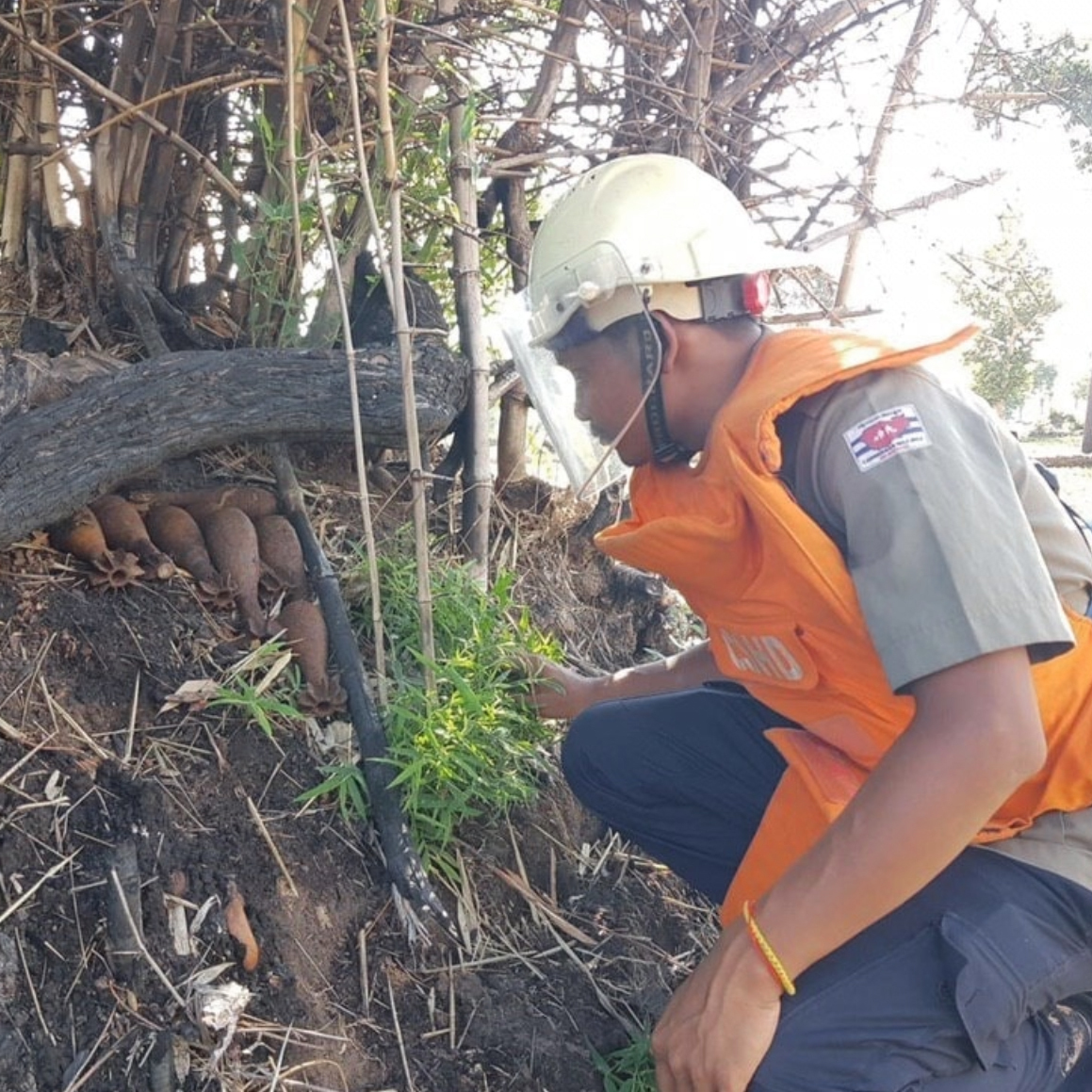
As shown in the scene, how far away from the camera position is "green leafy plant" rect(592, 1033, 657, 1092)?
7.43ft

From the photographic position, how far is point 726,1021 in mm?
1650

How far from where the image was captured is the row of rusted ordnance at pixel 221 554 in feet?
8.51

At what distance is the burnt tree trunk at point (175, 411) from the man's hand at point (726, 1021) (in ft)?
5.06

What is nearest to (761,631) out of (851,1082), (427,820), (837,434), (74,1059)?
(837,434)

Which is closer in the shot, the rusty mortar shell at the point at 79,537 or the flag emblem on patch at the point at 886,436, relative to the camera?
the flag emblem on patch at the point at 886,436

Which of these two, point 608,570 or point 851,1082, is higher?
point 608,570

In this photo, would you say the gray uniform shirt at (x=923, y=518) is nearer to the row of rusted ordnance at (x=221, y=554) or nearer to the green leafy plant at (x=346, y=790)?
the green leafy plant at (x=346, y=790)

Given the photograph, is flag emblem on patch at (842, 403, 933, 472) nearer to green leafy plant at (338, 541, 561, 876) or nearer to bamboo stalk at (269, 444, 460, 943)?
green leafy plant at (338, 541, 561, 876)

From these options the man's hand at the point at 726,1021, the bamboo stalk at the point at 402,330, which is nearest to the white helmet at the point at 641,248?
the bamboo stalk at the point at 402,330

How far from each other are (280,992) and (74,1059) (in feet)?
1.12

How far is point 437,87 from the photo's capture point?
3.46 meters

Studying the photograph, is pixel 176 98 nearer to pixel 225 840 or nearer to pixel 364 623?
pixel 364 623

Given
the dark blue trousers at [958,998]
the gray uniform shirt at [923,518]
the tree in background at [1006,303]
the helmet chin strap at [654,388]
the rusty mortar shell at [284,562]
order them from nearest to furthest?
1. the gray uniform shirt at [923,518]
2. the dark blue trousers at [958,998]
3. the helmet chin strap at [654,388]
4. the rusty mortar shell at [284,562]
5. the tree in background at [1006,303]

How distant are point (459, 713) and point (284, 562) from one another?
626mm
